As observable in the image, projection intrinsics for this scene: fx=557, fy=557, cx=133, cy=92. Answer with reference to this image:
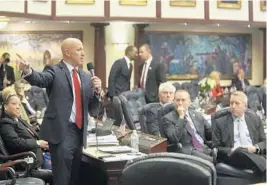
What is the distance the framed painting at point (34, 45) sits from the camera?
44.2 ft

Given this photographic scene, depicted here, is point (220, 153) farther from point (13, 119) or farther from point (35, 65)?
point (35, 65)

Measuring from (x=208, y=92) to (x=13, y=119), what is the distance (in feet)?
19.6

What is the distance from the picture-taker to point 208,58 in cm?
1588

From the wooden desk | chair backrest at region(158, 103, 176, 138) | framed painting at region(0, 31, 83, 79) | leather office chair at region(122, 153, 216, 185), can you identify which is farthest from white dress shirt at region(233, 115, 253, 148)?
framed painting at region(0, 31, 83, 79)

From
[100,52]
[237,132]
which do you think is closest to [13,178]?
[237,132]

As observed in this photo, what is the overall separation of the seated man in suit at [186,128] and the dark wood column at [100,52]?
8.11 meters

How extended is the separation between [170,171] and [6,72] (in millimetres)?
10592

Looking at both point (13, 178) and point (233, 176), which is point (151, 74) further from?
point (13, 178)

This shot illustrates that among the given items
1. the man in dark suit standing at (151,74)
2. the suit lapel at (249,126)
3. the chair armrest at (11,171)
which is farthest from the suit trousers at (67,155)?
the man in dark suit standing at (151,74)

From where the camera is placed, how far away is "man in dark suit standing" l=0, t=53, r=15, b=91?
12328 mm

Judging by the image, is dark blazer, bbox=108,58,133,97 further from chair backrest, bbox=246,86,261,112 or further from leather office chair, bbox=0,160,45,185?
leather office chair, bbox=0,160,45,185

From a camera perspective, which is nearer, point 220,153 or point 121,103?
point 220,153

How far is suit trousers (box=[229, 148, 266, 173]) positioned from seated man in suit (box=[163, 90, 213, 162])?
25cm

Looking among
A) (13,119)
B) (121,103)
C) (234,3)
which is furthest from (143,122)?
(234,3)
